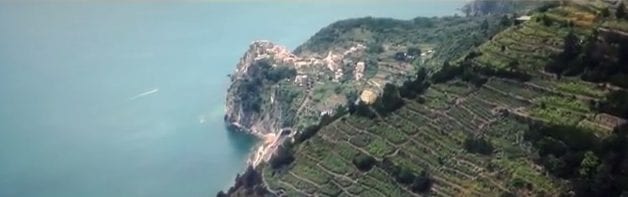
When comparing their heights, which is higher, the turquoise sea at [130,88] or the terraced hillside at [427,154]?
the terraced hillside at [427,154]

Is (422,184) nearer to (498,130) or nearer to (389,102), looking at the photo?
(498,130)

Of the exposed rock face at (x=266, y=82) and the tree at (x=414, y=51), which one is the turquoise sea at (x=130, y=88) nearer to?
the exposed rock face at (x=266, y=82)

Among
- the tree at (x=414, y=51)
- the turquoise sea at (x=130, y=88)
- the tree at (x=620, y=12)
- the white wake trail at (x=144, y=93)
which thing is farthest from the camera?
the white wake trail at (x=144, y=93)

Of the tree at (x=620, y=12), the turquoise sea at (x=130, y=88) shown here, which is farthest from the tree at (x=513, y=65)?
the turquoise sea at (x=130, y=88)

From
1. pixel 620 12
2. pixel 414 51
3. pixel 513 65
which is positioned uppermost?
pixel 620 12

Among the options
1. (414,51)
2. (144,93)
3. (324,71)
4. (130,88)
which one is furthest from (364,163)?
(130,88)

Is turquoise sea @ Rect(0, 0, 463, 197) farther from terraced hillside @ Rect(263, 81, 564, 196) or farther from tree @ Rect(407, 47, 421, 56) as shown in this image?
terraced hillside @ Rect(263, 81, 564, 196)
